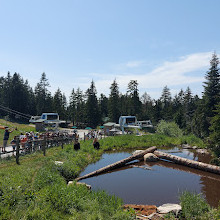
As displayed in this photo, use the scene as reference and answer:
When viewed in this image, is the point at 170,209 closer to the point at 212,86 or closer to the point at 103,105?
the point at 212,86

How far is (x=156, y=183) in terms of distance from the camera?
12367mm

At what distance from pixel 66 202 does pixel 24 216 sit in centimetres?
177

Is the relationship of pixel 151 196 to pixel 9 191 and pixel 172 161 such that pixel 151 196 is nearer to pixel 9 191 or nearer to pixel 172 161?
pixel 9 191

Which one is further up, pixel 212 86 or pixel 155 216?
pixel 212 86

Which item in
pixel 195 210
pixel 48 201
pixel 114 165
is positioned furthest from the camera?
pixel 114 165

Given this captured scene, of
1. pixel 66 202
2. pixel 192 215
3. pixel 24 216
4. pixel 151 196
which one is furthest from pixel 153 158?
pixel 24 216

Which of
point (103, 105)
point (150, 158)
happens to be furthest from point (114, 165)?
point (103, 105)

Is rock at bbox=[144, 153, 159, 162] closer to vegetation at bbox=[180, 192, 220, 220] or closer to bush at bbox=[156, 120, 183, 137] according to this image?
vegetation at bbox=[180, 192, 220, 220]

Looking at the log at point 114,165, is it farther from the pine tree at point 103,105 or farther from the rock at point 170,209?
the pine tree at point 103,105

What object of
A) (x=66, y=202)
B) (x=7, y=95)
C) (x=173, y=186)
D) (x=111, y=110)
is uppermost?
(x=7, y=95)

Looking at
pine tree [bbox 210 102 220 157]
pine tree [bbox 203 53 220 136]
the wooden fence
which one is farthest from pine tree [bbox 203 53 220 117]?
the wooden fence

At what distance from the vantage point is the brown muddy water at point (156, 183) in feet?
33.4

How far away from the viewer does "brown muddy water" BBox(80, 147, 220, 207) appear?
401 inches

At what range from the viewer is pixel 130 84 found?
6469 centimetres
